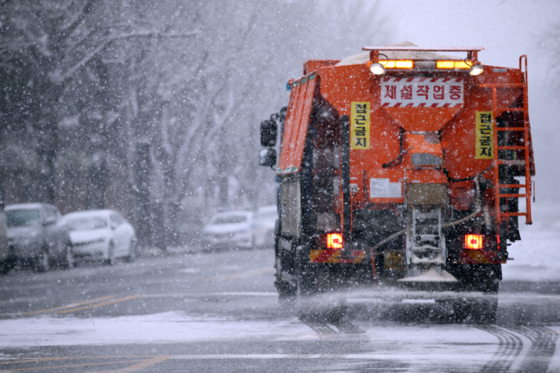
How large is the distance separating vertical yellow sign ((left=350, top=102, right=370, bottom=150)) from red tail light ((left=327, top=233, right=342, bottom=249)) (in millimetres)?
1055

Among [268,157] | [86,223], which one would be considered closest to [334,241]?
[268,157]

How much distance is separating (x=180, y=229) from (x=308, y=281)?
29.6 metres

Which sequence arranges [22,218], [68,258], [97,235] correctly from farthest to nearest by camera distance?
[97,235]
[68,258]
[22,218]

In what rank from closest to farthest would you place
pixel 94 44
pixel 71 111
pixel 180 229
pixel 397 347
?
pixel 397 347 < pixel 94 44 < pixel 71 111 < pixel 180 229

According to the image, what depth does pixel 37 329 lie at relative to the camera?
9.88 m

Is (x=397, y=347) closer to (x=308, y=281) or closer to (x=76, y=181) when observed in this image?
(x=308, y=281)

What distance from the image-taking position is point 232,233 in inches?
1209

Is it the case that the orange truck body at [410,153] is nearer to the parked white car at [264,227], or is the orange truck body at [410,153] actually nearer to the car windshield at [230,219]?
the parked white car at [264,227]

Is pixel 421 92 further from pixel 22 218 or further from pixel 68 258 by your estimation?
pixel 22 218

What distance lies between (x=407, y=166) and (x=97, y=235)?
14.2 metres

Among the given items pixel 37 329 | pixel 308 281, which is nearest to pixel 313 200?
pixel 308 281

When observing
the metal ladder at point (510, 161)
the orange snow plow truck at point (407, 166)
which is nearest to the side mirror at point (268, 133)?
the orange snow plow truck at point (407, 166)

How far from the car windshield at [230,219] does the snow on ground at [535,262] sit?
987 centimetres

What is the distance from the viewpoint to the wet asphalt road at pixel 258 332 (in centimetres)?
738
